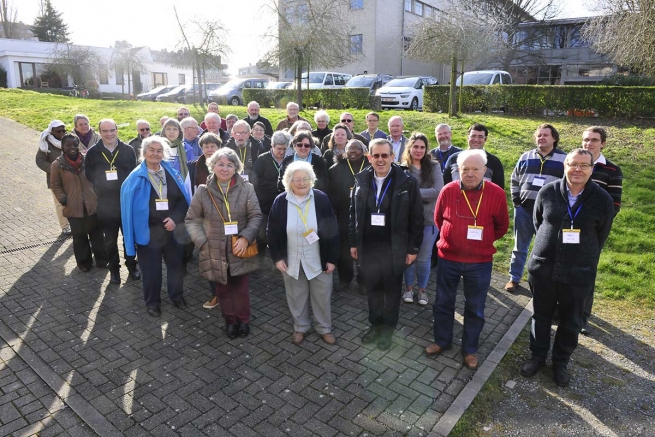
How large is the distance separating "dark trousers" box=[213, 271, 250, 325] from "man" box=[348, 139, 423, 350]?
1.27 metres

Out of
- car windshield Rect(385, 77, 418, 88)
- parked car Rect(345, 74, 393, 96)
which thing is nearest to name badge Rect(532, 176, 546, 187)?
car windshield Rect(385, 77, 418, 88)

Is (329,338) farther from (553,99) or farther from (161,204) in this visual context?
(553,99)

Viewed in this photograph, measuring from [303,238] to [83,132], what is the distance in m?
4.79

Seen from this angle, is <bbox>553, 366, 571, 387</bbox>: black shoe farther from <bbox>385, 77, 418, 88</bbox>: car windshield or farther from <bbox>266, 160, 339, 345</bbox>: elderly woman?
<bbox>385, 77, 418, 88</bbox>: car windshield

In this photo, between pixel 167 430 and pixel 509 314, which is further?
pixel 509 314

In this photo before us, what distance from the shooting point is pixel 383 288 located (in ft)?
16.2

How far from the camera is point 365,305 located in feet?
19.2

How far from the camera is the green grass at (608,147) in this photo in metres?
6.46

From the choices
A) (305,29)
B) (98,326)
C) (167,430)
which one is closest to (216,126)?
(98,326)

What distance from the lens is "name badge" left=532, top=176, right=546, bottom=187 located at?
215 inches

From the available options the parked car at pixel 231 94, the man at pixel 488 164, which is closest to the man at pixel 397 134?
the man at pixel 488 164

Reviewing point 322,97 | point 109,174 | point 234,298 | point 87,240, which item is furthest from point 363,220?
point 322,97

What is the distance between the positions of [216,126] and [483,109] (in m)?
11.3

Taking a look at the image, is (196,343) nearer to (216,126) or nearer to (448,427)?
(448,427)
